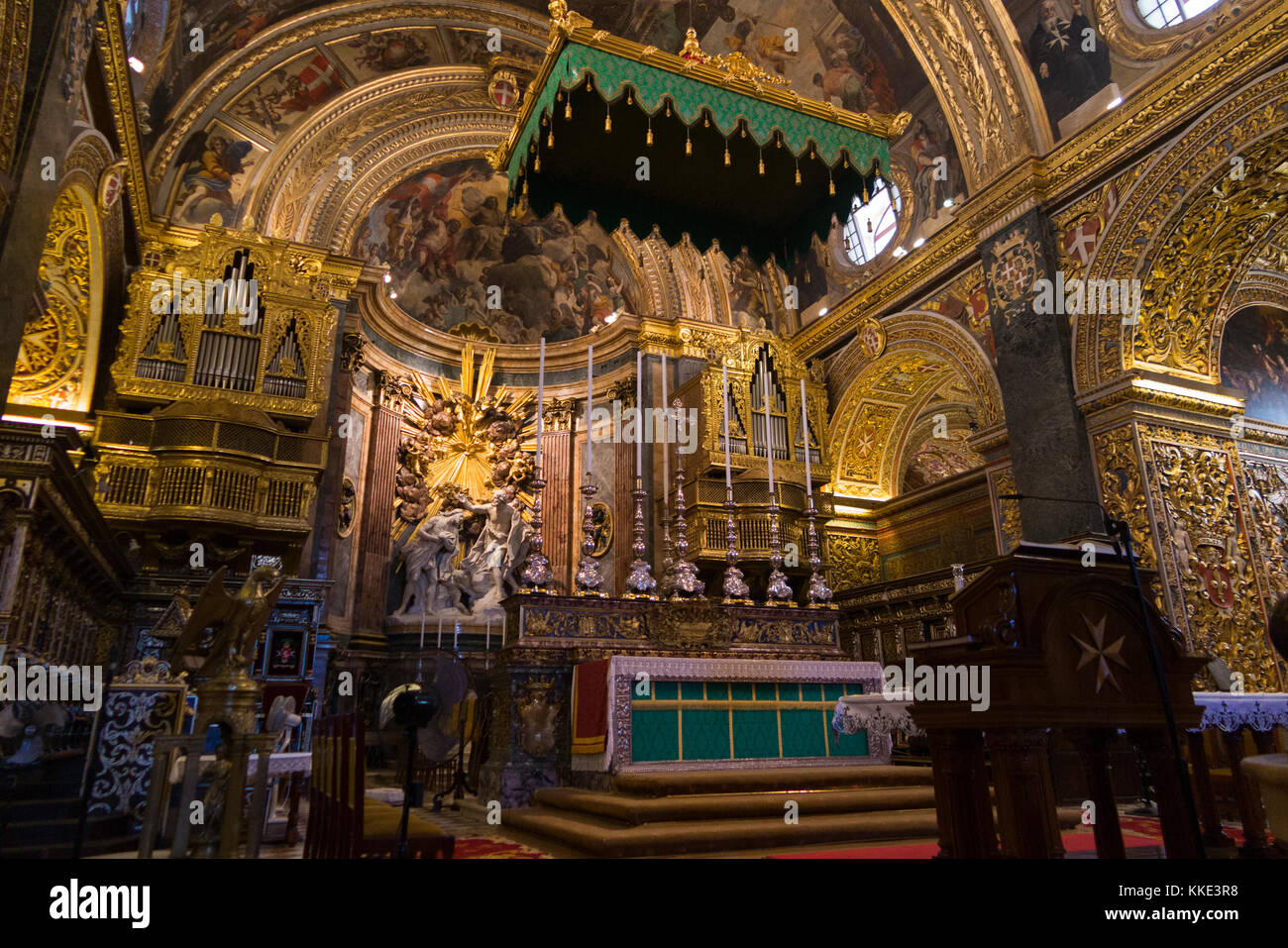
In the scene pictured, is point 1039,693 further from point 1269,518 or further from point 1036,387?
point 1269,518

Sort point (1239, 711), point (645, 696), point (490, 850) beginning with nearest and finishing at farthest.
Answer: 1. point (490, 850)
2. point (1239, 711)
3. point (645, 696)

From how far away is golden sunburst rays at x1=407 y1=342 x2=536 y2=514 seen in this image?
1334 centimetres

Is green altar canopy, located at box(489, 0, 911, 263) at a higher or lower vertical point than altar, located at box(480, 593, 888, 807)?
higher

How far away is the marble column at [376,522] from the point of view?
11500 mm

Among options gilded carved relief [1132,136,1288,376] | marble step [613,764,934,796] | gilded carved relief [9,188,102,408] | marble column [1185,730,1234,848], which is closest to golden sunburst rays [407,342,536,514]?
gilded carved relief [9,188,102,408]

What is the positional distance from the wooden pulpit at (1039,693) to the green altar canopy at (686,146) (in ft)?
16.0

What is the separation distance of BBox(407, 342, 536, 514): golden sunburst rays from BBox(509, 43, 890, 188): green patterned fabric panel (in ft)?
21.7

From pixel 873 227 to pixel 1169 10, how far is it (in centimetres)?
470

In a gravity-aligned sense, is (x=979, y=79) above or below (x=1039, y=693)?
above

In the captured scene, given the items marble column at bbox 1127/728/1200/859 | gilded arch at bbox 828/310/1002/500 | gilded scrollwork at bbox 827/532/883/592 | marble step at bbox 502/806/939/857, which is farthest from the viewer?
gilded scrollwork at bbox 827/532/883/592

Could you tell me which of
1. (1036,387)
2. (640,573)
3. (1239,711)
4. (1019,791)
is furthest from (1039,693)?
(1036,387)

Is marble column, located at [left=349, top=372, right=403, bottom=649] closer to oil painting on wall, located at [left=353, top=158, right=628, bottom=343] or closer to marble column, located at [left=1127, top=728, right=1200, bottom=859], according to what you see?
oil painting on wall, located at [left=353, top=158, right=628, bottom=343]

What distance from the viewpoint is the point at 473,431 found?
44.7ft
